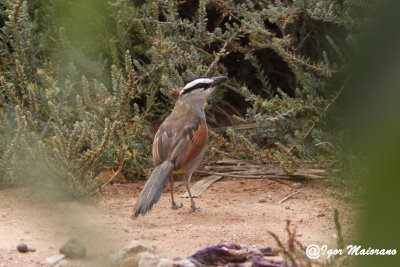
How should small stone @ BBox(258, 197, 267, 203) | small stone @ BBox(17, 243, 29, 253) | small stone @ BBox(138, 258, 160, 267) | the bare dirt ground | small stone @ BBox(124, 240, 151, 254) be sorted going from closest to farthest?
small stone @ BBox(138, 258, 160, 267) → small stone @ BBox(124, 240, 151, 254) → small stone @ BBox(17, 243, 29, 253) → the bare dirt ground → small stone @ BBox(258, 197, 267, 203)

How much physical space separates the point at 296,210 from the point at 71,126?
2.73 meters

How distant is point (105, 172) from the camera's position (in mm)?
6203

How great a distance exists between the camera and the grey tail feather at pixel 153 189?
4527 mm

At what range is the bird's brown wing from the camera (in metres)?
5.24

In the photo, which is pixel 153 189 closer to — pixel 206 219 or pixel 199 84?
pixel 206 219

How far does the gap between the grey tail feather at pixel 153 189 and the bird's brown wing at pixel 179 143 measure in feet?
0.30

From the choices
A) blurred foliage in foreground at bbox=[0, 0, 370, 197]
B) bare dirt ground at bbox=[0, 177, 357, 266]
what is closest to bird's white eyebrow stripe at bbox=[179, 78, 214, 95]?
blurred foliage in foreground at bbox=[0, 0, 370, 197]

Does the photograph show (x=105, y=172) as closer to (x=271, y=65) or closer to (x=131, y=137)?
(x=131, y=137)

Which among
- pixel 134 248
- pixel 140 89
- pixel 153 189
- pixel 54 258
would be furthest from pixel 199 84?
pixel 54 258

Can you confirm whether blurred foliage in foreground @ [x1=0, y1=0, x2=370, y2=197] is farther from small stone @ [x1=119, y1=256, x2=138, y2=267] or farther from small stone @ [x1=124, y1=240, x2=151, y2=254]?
small stone @ [x1=119, y1=256, x2=138, y2=267]

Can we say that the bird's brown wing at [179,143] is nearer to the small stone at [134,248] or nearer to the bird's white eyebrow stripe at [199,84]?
the bird's white eyebrow stripe at [199,84]

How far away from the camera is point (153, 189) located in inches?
187

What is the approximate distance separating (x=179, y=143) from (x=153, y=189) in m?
0.76

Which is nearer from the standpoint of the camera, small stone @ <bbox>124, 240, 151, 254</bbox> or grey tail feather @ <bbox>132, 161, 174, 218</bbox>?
small stone @ <bbox>124, 240, 151, 254</bbox>
